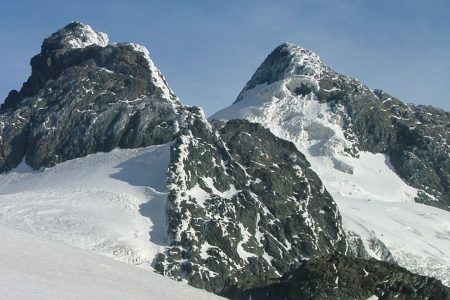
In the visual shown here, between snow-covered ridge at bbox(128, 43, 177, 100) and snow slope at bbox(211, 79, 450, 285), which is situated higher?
snow-covered ridge at bbox(128, 43, 177, 100)

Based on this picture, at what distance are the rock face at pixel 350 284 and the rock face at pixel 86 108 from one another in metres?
84.9

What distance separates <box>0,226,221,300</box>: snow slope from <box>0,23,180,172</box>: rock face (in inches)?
4235

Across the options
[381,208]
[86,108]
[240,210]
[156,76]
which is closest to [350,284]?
[240,210]

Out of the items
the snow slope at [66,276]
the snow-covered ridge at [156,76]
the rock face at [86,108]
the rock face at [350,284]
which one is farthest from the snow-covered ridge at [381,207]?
the snow slope at [66,276]

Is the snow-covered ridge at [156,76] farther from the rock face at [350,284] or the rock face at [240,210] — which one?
the rock face at [350,284]

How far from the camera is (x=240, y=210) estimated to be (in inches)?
5113

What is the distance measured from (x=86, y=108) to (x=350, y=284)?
106 metres

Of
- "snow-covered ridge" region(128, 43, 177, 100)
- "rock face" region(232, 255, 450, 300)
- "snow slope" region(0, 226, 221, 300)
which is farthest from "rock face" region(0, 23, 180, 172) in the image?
"snow slope" region(0, 226, 221, 300)

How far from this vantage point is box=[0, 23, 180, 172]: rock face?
151 metres

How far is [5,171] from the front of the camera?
6201 inches

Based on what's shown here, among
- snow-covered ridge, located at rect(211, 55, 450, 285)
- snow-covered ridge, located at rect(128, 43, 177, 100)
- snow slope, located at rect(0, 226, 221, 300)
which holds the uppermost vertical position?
snow-covered ridge, located at rect(128, 43, 177, 100)

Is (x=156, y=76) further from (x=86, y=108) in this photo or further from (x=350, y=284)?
(x=350, y=284)

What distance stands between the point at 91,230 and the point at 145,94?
2116 inches

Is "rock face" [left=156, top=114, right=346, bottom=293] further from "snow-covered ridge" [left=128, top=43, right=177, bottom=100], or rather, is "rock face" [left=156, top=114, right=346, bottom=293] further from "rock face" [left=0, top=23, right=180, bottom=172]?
"snow-covered ridge" [left=128, top=43, right=177, bottom=100]
